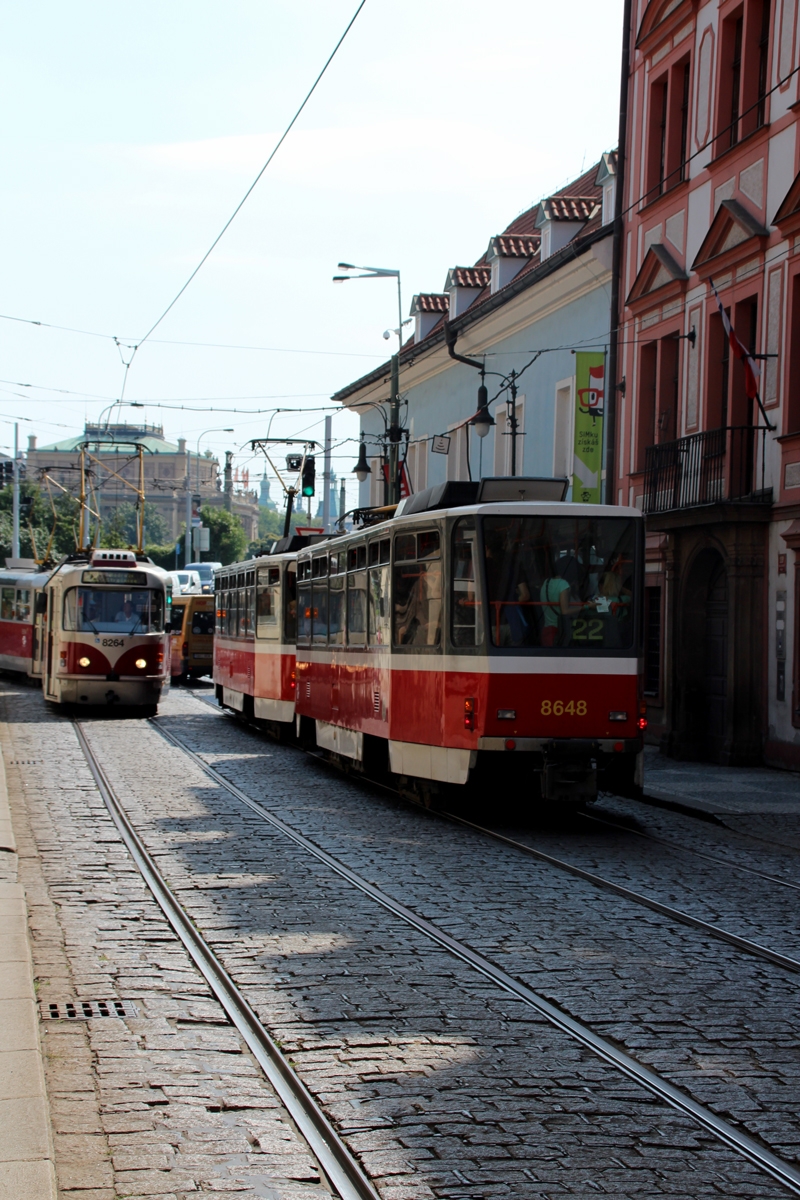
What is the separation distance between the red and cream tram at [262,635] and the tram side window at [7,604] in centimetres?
1389

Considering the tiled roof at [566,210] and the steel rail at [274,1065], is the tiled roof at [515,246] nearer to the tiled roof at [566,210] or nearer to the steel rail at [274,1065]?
the tiled roof at [566,210]

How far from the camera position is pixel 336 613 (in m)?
17.8

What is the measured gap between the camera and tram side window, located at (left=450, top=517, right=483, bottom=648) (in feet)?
42.6

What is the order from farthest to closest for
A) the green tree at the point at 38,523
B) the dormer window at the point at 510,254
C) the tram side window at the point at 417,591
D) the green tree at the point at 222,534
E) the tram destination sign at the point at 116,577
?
the green tree at the point at 222,534
the green tree at the point at 38,523
the dormer window at the point at 510,254
the tram destination sign at the point at 116,577
the tram side window at the point at 417,591

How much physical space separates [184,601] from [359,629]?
27.7m

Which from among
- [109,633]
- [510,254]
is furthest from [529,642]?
[510,254]

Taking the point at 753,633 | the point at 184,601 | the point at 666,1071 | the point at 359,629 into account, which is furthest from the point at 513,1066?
the point at 184,601

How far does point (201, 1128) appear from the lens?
5.06 m

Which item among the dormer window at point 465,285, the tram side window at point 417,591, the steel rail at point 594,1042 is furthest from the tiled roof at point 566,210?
the steel rail at point 594,1042

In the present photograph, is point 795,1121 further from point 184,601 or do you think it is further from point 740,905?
point 184,601

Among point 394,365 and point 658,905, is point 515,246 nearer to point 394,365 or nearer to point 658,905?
point 394,365

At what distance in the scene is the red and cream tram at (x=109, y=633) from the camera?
89.5 feet

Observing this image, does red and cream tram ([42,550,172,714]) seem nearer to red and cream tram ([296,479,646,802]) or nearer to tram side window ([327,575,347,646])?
tram side window ([327,575,347,646])

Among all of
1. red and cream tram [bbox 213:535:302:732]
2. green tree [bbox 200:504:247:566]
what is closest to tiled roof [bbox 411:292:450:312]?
red and cream tram [bbox 213:535:302:732]
